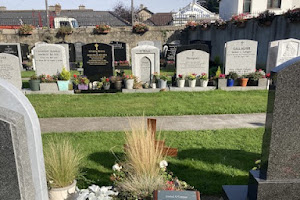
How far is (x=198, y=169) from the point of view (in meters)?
4.27

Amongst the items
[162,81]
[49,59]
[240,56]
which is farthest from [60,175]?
[240,56]

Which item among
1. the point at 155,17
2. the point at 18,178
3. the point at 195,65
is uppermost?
the point at 155,17

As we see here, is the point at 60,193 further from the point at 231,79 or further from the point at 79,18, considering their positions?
the point at 79,18

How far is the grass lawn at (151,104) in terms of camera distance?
7.22 metres

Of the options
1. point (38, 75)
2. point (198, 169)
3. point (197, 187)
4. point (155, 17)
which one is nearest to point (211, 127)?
point (198, 169)

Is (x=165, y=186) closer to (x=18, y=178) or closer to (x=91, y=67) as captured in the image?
(x=18, y=178)

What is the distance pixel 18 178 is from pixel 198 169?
113 inches

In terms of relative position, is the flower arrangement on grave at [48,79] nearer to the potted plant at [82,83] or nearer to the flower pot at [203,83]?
A: the potted plant at [82,83]

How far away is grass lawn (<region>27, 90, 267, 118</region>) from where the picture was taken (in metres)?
7.22

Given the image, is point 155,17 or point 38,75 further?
point 155,17

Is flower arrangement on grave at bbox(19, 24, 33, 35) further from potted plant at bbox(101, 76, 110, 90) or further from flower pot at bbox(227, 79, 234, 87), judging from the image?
flower pot at bbox(227, 79, 234, 87)

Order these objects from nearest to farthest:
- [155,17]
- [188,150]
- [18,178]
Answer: [18,178] → [188,150] → [155,17]

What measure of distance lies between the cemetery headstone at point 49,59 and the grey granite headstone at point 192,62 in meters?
4.74

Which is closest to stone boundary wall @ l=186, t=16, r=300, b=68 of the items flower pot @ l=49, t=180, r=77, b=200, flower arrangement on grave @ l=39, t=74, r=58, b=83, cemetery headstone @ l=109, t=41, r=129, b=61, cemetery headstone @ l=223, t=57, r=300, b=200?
cemetery headstone @ l=109, t=41, r=129, b=61
